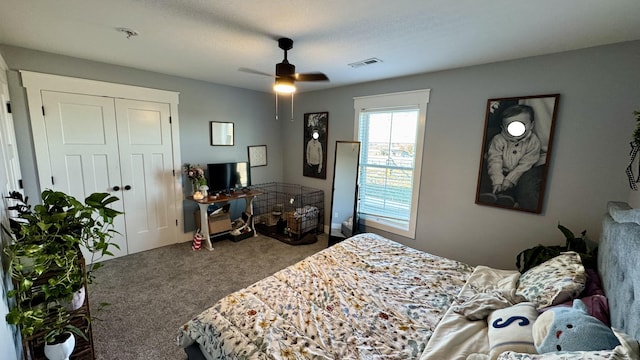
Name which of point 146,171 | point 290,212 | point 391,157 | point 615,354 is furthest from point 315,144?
point 615,354

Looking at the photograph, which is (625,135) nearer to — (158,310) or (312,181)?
(312,181)

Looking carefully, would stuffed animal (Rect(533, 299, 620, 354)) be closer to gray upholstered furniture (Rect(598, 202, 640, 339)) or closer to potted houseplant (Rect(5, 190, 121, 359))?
gray upholstered furniture (Rect(598, 202, 640, 339))

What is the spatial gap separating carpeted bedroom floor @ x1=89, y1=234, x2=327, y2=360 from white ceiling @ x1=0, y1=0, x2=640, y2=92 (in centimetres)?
244

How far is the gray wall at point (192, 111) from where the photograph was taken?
2.62 m

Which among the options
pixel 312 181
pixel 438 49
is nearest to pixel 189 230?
pixel 312 181

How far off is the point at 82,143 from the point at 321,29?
3.08 meters

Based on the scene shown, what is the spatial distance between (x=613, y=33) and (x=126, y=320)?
457cm

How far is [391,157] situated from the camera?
11.9 feet

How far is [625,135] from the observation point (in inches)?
82.5

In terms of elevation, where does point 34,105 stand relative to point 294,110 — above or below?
below

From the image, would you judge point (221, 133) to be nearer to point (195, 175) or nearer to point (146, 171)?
point (195, 175)

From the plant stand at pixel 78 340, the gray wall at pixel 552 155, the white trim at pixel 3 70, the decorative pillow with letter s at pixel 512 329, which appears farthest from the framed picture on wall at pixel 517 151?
the white trim at pixel 3 70

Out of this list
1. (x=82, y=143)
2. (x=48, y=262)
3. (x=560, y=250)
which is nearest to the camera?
(x=48, y=262)

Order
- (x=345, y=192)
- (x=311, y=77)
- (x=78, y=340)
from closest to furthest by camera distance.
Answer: (x=78, y=340)
(x=311, y=77)
(x=345, y=192)
